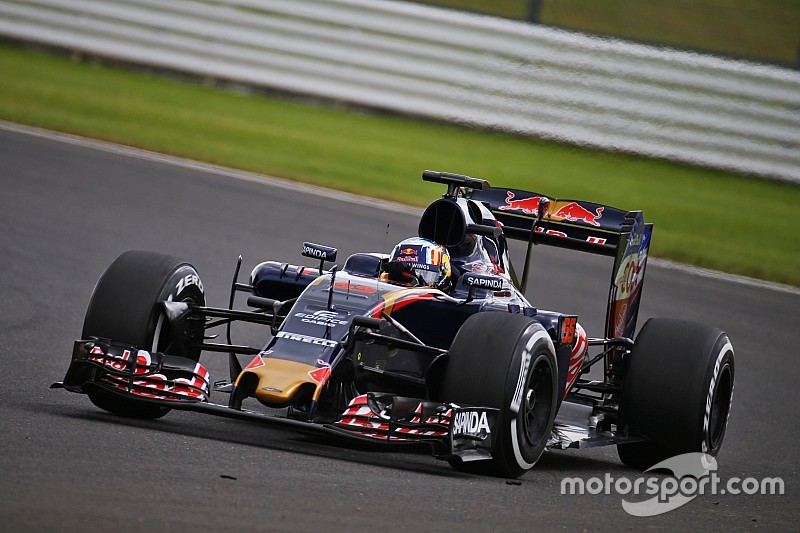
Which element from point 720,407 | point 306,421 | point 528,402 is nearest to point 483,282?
point 528,402

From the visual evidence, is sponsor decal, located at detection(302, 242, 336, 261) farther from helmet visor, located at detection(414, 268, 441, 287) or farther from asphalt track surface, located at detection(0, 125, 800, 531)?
asphalt track surface, located at detection(0, 125, 800, 531)

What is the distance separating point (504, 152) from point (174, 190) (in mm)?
5189

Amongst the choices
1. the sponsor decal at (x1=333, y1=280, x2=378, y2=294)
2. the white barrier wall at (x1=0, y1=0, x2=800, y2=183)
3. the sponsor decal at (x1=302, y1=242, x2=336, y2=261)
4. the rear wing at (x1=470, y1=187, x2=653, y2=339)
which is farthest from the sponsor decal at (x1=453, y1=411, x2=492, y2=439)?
the white barrier wall at (x1=0, y1=0, x2=800, y2=183)

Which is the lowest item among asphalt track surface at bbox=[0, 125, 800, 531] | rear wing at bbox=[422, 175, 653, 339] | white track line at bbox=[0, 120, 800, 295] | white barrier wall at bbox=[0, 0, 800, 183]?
asphalt track surface at bbox=[0, 125, 800, 531]

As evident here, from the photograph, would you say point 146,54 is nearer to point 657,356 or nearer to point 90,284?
point 90,284

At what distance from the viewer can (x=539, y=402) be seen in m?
7.03

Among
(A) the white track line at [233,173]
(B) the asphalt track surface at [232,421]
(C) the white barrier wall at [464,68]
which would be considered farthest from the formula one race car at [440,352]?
(C) the white barrier wall at [464,68]

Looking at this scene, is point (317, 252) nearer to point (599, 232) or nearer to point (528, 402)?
point (528, 402)

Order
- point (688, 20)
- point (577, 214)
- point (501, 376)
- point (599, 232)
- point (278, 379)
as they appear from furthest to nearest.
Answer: point (688, 20), point (577, 214), point (599, 232), point (501, 376), point (278, 379)

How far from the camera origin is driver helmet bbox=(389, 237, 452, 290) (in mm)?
7508

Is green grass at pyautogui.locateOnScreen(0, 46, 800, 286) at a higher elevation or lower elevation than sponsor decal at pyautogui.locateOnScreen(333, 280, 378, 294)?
higher

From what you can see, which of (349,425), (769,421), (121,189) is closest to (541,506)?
(349,425)

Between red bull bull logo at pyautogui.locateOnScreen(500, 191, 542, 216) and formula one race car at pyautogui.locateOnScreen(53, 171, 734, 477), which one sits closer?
formula one race car at pyautogui.locateOnScreen(53, 171, 734, 477)

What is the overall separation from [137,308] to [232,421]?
88cm
